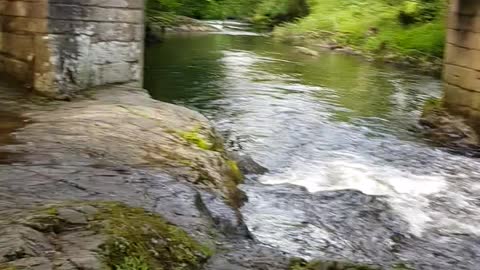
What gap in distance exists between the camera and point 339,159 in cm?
837

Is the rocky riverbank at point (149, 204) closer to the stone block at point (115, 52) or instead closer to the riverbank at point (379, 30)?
the stone block at point (115, 52)

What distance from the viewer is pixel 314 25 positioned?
28.0 meters

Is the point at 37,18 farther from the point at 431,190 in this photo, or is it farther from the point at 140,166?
the point at 431,190

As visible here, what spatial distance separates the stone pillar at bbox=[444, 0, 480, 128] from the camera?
30.9 feet

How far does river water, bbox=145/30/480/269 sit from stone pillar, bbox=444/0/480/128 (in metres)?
0.78

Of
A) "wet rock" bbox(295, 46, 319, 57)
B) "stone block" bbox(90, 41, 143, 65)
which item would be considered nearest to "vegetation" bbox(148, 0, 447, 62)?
"wet rock" bbox(295, 46, 319, 57)

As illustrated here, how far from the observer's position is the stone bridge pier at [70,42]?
787 centimetres

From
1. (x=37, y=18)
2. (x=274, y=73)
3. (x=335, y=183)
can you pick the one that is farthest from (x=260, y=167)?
(x=274, y=73)

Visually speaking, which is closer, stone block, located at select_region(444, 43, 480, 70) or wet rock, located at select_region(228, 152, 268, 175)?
A: wet rock, located at select_region(228, 152, 268, 175)

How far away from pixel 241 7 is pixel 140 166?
35.4m

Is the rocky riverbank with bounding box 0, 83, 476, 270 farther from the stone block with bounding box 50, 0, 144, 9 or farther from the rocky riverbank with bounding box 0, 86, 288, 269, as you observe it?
the stone block with bounding box 50, 0, 144, 9

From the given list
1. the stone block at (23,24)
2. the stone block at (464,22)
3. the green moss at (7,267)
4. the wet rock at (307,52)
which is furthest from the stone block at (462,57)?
the wet rock at (307,52)

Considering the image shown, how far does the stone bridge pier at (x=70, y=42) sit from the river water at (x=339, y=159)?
1.85 m

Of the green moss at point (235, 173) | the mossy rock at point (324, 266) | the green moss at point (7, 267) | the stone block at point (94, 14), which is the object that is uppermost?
the stone block at point (94, 14)
